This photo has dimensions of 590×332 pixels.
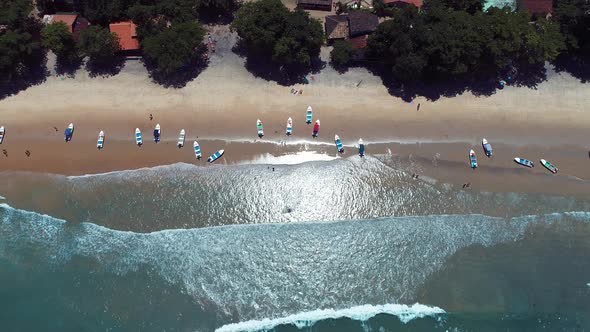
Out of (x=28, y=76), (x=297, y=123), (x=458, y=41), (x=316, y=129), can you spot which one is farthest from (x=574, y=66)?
(x=28, y=76)

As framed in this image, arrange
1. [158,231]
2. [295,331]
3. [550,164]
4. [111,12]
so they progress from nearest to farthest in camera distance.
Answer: [295,331]
[158,231]
[550,164]
[111,12]

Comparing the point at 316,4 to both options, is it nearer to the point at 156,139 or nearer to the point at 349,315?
the point at 156,139

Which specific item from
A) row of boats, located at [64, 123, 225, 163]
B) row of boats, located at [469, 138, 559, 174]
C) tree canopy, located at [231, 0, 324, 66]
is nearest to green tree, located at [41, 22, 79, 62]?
row of boats, located at [64, 123, 225, 163]

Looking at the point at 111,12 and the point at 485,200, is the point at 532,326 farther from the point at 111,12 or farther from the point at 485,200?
the point at 111,12

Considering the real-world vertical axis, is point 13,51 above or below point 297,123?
above

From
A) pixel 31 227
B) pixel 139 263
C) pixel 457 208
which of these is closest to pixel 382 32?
pixel 457 208

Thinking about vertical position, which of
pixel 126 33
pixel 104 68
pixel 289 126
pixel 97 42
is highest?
pixel 126 33
